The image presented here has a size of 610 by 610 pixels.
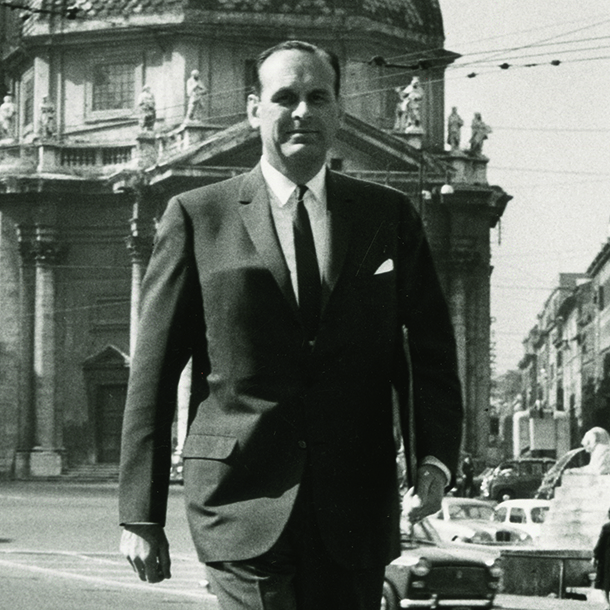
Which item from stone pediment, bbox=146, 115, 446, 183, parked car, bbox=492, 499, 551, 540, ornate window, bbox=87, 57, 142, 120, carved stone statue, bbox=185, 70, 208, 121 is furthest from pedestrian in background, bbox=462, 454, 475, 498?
parked car, bbox=492, 499, 551, 540

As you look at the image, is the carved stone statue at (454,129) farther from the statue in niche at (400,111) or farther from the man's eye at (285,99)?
the man's eye at (285,99)

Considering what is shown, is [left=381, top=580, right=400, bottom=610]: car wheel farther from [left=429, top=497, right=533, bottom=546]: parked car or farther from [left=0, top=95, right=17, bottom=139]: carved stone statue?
[left=0, top=95, right=17, bottom=139]: carved stone statue

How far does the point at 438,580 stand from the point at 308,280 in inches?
593

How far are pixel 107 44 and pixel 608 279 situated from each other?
45658mm

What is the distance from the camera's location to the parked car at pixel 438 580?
19.8m

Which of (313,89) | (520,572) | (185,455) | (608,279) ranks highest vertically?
(608,279)

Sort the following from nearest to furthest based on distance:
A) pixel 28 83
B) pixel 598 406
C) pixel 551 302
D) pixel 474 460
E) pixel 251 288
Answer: pixel 251 288, pixel 474 460, pixel 28 83, pixel 598 406, pixel 551 302

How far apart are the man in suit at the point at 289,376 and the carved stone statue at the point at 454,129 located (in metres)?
62.3

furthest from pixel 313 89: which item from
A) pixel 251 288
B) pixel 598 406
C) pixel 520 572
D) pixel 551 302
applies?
pixel 551 302

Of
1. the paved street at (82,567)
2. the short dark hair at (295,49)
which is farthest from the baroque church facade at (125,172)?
the short dark hair at (295,49)

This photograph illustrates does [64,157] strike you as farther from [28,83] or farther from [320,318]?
[320,318]

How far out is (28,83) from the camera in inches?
2798

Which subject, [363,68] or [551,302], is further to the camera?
[551,302]

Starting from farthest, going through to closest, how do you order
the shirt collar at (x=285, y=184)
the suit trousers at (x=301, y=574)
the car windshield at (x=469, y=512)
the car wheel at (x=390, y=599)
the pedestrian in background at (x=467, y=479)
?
the pedestrian in background at (x=467, y=479)
the car windshield at (x=469, y=512)
the car wheel at (x=390, y=599)
the shirt collar at (x=285, y=184)
the suit trousers at (x=301, y=574)
